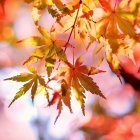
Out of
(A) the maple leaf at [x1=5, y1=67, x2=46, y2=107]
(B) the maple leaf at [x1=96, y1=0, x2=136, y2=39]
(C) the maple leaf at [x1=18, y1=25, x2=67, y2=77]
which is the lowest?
(A) the maple leaf at [x1=5, y1=67, x2=46, y2=107]

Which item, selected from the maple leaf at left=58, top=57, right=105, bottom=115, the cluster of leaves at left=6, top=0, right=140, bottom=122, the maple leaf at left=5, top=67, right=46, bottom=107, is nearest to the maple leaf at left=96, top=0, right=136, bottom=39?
the cluster of leaves at left=6, top=0, right=140, bottom=122

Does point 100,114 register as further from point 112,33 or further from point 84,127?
point 112,33

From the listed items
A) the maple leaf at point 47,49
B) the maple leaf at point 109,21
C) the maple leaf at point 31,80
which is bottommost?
the maple leaf at point 31,80

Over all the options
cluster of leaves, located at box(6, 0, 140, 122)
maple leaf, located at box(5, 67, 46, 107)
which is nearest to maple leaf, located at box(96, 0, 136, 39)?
cluster of leaves, located at box(6, 0, 140, 122)

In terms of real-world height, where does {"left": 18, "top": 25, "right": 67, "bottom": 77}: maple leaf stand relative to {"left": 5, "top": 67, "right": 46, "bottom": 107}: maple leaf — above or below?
above

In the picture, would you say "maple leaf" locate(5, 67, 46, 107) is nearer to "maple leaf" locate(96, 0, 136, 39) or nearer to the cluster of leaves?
the cluster of leaves

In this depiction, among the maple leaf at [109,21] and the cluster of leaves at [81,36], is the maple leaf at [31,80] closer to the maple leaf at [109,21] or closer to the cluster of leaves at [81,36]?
the cluster of leaves at [81,36]

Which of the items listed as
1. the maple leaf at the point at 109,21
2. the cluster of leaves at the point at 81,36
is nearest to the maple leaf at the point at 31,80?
the cluster of leaves at the point at 81,36

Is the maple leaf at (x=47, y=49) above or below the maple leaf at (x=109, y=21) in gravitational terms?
below

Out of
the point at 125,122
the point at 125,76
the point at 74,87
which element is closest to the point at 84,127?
the point at 125,122
